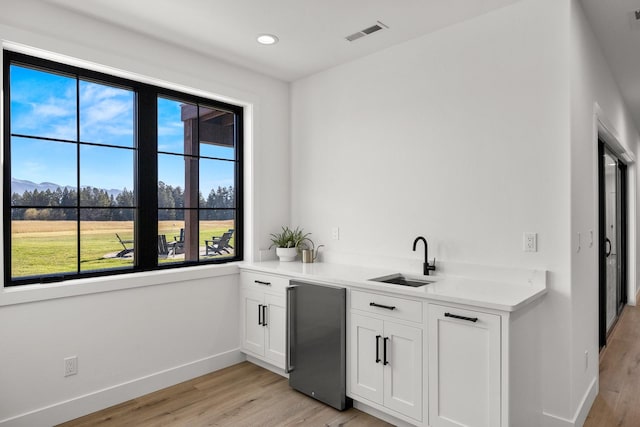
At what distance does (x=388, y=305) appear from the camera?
2449 millimetres

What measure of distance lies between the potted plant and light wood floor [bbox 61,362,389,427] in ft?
3.54

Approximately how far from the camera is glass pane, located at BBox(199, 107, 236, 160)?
3.50 meters

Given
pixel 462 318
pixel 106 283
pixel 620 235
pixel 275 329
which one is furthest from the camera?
pixel 620 235

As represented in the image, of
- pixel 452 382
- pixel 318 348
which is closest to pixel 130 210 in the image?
pixel 318 348

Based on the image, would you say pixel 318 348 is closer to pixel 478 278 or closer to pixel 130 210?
pixel 478 278

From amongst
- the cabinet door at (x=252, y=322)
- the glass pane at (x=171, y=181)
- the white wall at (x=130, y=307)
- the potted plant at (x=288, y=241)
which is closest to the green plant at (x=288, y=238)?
the potted plant at (x=288, y=241)

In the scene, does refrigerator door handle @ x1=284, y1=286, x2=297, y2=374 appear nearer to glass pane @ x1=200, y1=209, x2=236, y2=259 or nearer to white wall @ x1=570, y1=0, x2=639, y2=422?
glass pane @ x1=200, y1=209, x2=236, y2=259

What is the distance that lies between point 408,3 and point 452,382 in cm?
230

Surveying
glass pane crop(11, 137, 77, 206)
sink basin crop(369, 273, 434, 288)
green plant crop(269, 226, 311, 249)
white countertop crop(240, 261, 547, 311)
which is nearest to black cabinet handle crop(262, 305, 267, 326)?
white countertop crop(240, 261, 547, 311)

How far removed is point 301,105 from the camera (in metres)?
3.94

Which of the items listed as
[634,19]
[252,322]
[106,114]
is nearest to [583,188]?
[634,19]

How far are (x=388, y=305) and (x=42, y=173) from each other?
240cm

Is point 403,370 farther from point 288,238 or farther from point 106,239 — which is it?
point 106,239

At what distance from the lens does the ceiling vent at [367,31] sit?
2821 mm
